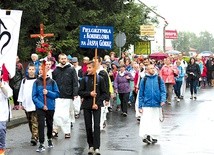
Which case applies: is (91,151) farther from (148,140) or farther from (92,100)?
(148,140)

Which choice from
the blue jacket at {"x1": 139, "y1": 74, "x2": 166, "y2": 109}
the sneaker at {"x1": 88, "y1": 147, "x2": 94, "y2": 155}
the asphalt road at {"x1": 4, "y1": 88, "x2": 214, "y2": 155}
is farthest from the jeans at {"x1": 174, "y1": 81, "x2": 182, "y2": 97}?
the sneaker at {"x1": 88, "y1": 147, "x2": 94, "y2": 155}

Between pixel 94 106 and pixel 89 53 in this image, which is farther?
pixel 89 53

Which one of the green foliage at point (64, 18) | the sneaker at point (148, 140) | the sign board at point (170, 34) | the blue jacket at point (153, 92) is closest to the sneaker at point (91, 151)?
the sneaker at point (148, 140)

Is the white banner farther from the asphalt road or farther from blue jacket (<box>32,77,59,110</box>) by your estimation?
the asphalt road

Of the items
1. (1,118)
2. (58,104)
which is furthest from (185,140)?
(1,118)

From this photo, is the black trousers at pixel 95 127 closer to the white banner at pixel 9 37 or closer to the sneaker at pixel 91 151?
the sneaker at pixel 91 151

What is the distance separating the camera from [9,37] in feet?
31.3

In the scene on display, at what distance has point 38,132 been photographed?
1138 centimetres

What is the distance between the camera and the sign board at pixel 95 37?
11.9m

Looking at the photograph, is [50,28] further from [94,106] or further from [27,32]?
[94,106]

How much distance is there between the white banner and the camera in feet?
30.7

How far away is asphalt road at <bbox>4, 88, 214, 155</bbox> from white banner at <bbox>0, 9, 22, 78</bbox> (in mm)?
2296

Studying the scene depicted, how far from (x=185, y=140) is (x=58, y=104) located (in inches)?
117

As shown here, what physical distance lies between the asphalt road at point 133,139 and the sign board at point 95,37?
6.85 ft
